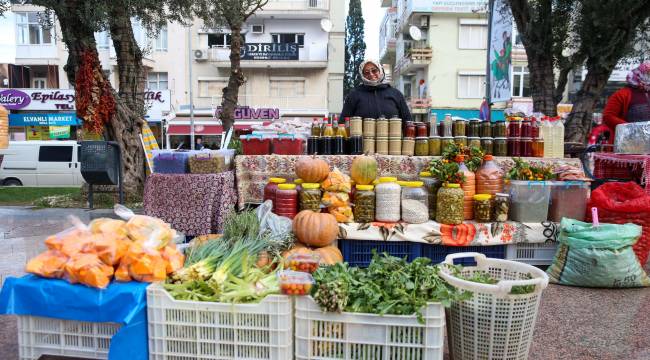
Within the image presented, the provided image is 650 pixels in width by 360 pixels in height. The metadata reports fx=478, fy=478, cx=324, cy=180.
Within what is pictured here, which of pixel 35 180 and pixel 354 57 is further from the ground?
pixel 354 57

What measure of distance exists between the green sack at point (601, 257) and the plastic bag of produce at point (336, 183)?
2.00 meters

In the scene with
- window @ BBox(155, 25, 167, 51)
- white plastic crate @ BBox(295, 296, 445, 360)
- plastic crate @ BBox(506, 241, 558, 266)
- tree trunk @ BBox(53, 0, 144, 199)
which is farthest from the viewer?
window @ BBox(155, 25, 167, 51)

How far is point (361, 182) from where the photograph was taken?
4.75 meters

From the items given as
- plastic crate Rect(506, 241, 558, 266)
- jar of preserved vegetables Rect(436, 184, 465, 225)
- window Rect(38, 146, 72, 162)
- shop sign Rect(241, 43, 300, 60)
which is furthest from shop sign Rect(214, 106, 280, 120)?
plastic crate Rect(506, 241, 558, 266)

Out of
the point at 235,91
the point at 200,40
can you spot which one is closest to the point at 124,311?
the point at 235,91

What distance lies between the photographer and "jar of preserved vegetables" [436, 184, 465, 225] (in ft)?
14.6

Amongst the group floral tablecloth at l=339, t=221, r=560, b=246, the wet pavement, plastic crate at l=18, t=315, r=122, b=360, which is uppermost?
floral tablecloth at l=339, t=221, r=560, b=246

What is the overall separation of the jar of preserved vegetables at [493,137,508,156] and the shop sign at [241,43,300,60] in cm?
2370

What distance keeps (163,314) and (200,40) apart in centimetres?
2788

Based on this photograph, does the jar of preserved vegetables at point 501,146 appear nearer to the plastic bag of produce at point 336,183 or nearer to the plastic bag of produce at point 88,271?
the plastic bag of produce at point 336,183

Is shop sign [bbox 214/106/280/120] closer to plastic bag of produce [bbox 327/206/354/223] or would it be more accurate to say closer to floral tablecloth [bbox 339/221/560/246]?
plastic bag of produce [bbox 327/206/354/223]

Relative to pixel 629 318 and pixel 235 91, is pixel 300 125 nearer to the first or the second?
pixel 629 318

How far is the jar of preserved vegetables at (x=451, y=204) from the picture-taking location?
4449mm

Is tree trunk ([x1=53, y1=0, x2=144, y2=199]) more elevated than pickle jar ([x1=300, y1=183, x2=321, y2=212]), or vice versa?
tree trunk ([x1=53, y1=0, x2=144, y2=199])
